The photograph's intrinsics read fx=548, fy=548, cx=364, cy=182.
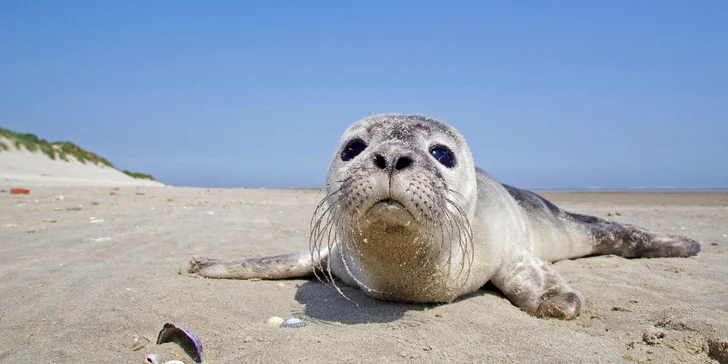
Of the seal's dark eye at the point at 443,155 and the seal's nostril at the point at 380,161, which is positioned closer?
the seal's nostril at the point at 380,161

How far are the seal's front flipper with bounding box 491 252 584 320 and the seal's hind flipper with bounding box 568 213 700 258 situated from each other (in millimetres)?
1891

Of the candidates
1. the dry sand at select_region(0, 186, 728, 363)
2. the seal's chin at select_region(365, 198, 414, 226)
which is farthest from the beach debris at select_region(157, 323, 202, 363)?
the seal's chin at select_region(365, 198, 414, 226)

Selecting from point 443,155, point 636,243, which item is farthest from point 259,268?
point 636,243

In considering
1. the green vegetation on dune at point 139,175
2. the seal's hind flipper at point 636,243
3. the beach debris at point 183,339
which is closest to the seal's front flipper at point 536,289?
the beach debris at point 183,339

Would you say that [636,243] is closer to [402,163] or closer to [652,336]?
[652,336]

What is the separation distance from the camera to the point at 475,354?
2.23 metres

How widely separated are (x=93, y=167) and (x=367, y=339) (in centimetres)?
2249

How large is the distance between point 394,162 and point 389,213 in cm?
23

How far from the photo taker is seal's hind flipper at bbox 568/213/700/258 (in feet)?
16.3

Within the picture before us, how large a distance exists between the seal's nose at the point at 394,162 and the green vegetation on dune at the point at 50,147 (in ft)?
64.7

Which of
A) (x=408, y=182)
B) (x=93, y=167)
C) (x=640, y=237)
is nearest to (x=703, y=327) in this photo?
(x=408, y=182)

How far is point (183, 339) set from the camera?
235 cm

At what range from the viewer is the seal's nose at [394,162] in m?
2.43

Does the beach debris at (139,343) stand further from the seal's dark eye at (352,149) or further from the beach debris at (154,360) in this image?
the seal's dark eye at (352,149)
